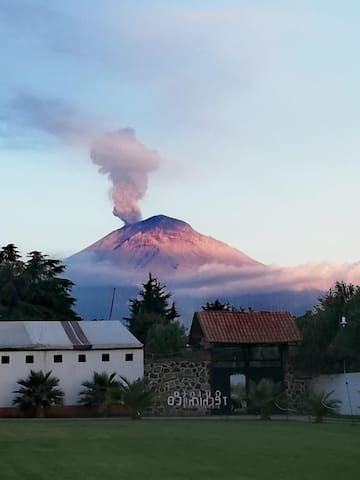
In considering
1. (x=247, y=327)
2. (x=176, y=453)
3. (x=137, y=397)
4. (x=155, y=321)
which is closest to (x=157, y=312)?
(x=155, y=321)

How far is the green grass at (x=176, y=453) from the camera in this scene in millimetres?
12922

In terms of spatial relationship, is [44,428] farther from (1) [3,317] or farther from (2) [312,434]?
(1) [3,317]

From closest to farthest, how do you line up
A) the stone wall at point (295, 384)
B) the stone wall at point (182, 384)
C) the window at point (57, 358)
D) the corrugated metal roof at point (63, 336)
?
the window at point (57, 358), the corrugated metal roof at point (63, 336), the stone wall at point (182, 384), the stone wall at point (295, 384)

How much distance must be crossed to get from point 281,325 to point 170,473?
26491mm

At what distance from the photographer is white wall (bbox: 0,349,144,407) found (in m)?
35.8

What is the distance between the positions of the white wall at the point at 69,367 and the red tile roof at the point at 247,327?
11.3ft

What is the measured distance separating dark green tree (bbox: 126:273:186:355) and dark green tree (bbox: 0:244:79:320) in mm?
5424

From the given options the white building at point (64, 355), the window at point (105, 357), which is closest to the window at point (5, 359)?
the white building at point (64, 355)

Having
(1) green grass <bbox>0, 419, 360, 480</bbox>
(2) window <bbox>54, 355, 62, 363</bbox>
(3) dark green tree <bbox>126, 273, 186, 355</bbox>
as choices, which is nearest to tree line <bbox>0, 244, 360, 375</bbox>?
(3) dark green tree <bbox>126, 273, 186, 355</bbox>

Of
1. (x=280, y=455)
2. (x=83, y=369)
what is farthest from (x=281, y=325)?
(x=280, y=455)

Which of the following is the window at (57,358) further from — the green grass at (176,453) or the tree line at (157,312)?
the green grass at (176,453)

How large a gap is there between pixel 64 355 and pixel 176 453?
21.5 metres

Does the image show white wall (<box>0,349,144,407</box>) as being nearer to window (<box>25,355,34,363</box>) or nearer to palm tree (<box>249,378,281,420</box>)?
window (<box>25,355,34,363</box>)

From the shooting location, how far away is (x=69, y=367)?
120 feet
